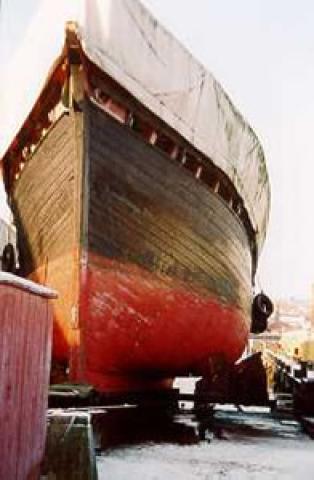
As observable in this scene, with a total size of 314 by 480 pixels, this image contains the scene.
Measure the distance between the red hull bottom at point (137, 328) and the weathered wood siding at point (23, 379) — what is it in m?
2.12

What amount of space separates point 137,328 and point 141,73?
283 centimetres

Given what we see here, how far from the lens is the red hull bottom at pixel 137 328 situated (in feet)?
17.5

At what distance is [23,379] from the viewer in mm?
2766

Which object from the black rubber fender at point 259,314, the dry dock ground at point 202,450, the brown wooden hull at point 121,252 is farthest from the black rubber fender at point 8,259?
the black rubber fender at point 259,314

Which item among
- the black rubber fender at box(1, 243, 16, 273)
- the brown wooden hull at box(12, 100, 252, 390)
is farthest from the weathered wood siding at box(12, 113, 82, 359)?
the black rubber fender at box(1, 243, 16, 273)

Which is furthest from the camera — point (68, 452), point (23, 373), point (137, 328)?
point (137, 328)

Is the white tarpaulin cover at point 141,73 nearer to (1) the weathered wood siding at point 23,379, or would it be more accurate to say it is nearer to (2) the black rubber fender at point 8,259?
(2) the black rubber fender at point 8,259

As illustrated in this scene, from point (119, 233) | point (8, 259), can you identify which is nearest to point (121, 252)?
point (119, 233)

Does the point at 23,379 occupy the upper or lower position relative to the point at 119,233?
lower

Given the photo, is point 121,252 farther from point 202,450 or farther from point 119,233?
point 202,450

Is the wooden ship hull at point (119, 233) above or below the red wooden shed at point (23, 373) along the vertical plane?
above

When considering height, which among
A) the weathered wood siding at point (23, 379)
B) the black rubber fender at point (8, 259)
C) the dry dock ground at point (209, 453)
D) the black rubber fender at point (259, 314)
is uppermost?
the black rubber fender at point (8, 259)

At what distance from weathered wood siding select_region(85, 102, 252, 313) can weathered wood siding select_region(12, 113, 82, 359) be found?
0.22 meters

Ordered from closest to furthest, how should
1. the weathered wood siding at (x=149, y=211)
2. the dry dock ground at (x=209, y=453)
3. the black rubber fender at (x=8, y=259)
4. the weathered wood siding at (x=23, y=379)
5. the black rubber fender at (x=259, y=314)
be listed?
the weathered wood siding at (x=23, y=379)
the dry dock ground at (x=209, y=453)
the weathered wood siding at (x=149, y=211)
the black rubber fender at (x=8, y=259)
the black rubber fender at (x=259, y=314)
